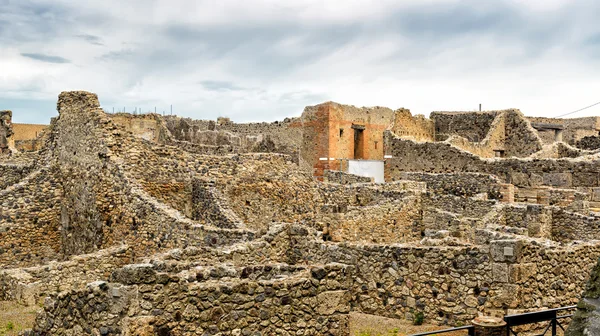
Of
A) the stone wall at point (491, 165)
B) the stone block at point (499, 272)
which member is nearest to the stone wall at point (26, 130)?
the stone wall at point (491, 165)

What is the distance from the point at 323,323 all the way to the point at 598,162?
1644 centimetres

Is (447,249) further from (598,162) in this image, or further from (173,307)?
(598,162)

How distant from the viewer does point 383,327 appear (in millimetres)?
8188

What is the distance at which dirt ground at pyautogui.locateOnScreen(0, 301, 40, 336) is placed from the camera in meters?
8.48

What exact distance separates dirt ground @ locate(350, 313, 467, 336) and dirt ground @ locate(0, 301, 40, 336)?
4785 mm

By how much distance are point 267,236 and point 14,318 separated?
418cm

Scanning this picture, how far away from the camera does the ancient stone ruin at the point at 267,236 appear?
6172 millimetres

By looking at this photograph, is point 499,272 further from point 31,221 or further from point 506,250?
point 31,221

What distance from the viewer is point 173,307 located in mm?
5945

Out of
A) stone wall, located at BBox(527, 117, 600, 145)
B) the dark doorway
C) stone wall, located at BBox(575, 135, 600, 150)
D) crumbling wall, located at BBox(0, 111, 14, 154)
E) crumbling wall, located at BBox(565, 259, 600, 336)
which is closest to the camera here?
crumbling wall, located at BBox(565, 259, 600, 336)

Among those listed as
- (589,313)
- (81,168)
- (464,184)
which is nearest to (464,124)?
(464,184)

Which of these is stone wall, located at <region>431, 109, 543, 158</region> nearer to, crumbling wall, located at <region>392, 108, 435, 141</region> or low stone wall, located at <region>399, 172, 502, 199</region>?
crumbling wall, located at <region>392, 108, 435, 141</region>

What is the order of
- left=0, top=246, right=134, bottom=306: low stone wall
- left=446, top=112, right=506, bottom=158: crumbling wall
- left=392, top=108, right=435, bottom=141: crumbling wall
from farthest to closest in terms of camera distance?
left=392, top=108, right=435, bottom=141: crumbling wall
left=446, top=112, right=506, bottom=158: crumbling wall
left=0, top=246, right=134, bottom=306: low stone wall

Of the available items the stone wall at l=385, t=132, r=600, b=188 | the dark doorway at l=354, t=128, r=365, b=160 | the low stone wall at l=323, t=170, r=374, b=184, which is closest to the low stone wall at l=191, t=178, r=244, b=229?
the low stone wall at l=323, t=170, r=374, b=184
